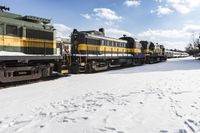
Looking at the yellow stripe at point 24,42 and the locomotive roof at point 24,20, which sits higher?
the locomotive roof at point 24,20

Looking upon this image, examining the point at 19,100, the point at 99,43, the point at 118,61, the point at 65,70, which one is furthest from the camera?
the point at 118,61

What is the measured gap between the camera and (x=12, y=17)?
12469mm

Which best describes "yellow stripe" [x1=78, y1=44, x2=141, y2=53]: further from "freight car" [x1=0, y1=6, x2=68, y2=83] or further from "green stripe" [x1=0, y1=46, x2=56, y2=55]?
"green stripe" [x1=0, y1=46, x2=56, y2=55]

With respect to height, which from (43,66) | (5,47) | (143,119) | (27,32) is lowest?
(143,119)

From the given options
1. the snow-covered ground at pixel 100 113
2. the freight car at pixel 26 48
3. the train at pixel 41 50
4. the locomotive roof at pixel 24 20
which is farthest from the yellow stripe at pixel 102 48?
the snow-covered ground at pixel 100 113

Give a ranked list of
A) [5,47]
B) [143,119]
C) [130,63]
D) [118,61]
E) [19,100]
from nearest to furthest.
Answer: [143,119], [19,100], [5,47], [118,61], [130,63]

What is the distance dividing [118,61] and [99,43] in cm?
474

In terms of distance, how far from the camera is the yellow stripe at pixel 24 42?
11.6m

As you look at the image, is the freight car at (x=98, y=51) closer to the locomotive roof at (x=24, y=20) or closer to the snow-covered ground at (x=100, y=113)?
the locomotive roof at (x=24, y=20)

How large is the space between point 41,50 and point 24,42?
4.55 feet

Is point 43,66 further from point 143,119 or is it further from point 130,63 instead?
point 130,63

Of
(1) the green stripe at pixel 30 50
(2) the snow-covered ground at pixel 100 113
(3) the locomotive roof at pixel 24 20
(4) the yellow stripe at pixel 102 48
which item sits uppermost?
(3) the locomotive roof at pixel 24 20

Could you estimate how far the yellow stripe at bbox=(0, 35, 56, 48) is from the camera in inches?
456

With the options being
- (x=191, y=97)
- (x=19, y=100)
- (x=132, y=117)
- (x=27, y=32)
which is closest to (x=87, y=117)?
(x=132, y=117)
